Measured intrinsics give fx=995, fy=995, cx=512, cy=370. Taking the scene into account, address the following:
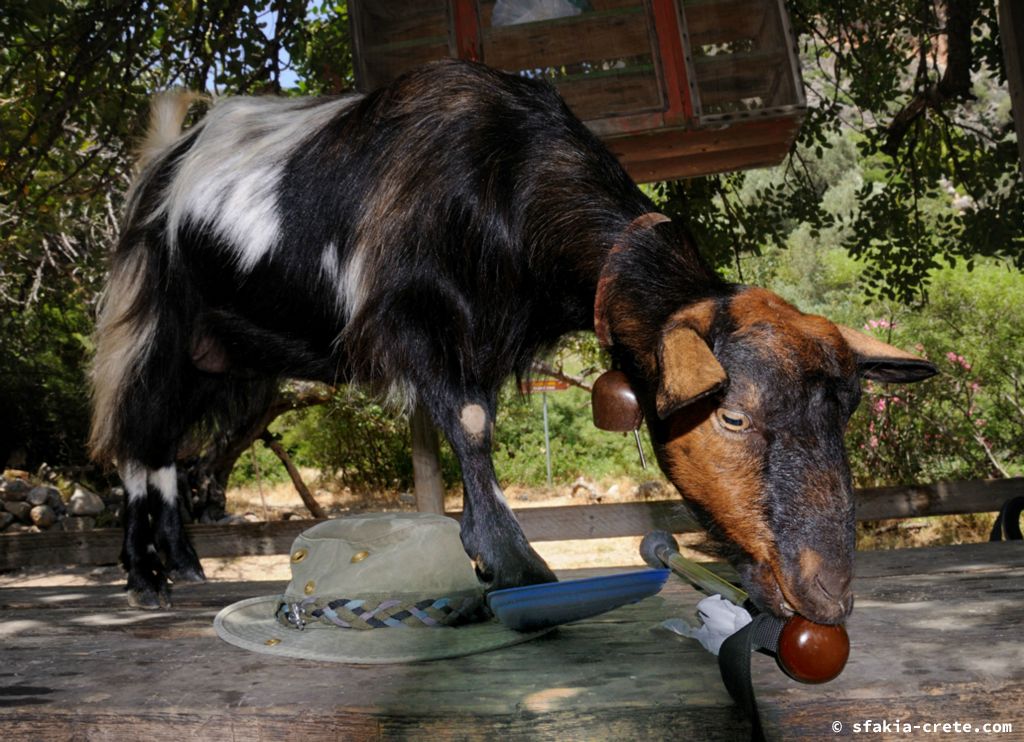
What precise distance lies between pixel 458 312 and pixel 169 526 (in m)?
1.28

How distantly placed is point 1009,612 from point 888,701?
0.62 meters

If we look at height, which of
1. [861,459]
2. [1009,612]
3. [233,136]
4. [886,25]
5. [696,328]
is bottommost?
[861,459]

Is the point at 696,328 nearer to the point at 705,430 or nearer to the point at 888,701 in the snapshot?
the point at 705,430

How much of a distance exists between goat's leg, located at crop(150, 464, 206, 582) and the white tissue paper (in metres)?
1.65

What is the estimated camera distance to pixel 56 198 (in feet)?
17.6

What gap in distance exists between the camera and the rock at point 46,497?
8.12m

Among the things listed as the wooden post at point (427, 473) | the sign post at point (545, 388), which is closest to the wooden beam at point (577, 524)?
the wooden post at point (427, 473)

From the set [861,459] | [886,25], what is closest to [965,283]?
[861,459]

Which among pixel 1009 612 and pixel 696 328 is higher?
pixel 696 328

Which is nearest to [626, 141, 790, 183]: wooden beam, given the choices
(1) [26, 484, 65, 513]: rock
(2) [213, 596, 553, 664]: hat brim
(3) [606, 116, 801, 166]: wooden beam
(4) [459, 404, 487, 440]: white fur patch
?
(3) [606, 116, 801, 166]: wooden beam

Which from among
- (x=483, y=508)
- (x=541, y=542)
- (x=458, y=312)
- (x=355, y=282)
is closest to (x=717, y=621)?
(x=483, y=508)

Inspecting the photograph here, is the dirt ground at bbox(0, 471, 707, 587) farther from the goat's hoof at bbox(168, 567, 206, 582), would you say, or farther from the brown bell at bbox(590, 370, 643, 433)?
the brown bell at bbox(590, 370, 643, 433)

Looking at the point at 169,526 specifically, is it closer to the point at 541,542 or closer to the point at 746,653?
the point at 746,653

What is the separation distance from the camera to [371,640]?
190 cm
